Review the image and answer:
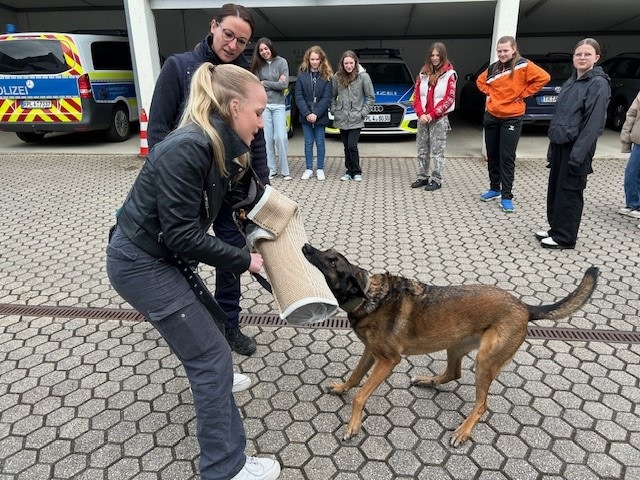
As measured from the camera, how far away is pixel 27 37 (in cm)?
934

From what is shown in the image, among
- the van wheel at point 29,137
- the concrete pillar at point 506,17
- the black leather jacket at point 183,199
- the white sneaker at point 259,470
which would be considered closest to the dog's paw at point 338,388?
the white sneaker at point 259,470

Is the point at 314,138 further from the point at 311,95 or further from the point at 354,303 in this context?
the point at 354,303

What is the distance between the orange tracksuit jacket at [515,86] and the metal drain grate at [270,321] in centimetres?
347

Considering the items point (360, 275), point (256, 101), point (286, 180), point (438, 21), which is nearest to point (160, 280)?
point (256, 101)

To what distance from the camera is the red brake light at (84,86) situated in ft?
30.9

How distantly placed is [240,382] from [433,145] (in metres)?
5.44

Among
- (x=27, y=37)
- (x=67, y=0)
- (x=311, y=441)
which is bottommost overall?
(x=311, y=441)

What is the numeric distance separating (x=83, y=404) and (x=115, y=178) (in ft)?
20.8

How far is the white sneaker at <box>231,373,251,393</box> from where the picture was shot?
2855 mm

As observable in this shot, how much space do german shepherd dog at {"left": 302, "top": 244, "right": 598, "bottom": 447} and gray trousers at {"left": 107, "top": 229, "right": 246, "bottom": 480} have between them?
2.12ft

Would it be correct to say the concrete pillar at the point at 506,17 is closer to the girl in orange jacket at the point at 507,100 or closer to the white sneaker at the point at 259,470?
the girl in orange jacket at the point at 507,100

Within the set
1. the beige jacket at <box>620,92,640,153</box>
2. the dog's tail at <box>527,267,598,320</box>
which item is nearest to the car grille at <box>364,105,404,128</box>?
the beige jacket at <box>620,92,640,153</box>

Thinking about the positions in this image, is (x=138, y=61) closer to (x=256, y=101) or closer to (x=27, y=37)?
(x=27, y=37)

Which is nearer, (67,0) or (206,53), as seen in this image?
(206,53)
